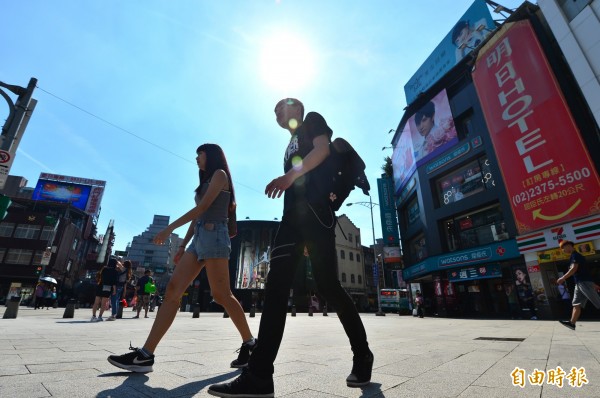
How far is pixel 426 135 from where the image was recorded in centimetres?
2562

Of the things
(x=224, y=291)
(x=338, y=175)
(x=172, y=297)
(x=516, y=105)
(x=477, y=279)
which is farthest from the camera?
(x=477, y=279)

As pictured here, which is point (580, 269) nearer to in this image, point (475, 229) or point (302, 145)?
point (302, 145)

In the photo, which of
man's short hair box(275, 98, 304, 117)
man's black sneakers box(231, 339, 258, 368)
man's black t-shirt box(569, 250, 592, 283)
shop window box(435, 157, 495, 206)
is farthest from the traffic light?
shop window box(435, 157, 495, 206)

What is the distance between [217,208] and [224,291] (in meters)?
0.80

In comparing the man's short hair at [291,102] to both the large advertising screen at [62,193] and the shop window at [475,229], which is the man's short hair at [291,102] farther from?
the large advertising screen at [62,193]

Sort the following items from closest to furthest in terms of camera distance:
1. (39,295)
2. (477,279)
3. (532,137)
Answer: (532,137)
(477,279)
(39,295)

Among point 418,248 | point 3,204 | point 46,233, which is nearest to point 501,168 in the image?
point 418,248

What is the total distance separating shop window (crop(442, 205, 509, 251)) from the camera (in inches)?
750

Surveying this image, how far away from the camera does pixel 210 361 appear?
9.44ft

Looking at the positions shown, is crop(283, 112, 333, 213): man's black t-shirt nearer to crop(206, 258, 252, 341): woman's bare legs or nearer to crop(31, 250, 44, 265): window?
crop(206, 258, 252, 341): woman's bare legs

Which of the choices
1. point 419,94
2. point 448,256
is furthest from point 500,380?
point 419,94

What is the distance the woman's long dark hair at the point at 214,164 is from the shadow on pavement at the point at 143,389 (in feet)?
5.39

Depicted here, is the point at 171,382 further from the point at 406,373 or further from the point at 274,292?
the point at 406,373

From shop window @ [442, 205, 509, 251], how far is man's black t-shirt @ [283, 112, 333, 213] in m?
20.0
